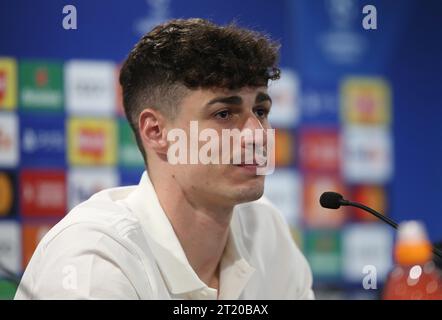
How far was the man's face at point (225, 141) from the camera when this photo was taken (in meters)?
1.36

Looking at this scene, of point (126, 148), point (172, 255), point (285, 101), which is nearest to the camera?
point (172, 255)

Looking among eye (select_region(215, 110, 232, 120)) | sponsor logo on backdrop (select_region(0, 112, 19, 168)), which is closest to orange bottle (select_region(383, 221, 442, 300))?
eye (select_region(215, 110, 232, 120))

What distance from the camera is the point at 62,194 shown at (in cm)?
228

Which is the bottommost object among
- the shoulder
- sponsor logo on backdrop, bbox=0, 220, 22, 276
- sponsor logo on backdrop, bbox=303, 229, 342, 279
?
sponsor logo on backdrop, bbox=303, 229, 342, 279

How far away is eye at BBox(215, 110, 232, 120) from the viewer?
136 centimetres

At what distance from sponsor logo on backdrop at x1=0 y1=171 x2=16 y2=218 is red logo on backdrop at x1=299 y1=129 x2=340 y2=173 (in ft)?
3.28

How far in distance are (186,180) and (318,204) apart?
1.19 m

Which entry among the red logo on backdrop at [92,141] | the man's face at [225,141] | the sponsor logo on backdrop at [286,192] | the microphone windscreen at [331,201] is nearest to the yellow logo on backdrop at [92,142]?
the red logo on backdrop at [92,141]

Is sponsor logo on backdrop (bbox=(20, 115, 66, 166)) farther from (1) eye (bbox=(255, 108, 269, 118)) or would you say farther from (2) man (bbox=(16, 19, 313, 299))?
(1) eye (bbox=(255, 108, 269, 118))

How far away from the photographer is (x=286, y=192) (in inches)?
98.1

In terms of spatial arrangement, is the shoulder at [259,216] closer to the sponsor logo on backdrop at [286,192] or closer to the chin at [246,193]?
the chin at [246,193]

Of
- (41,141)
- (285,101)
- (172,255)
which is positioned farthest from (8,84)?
(172,255)

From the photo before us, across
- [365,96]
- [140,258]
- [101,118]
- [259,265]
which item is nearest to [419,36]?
[365,96]

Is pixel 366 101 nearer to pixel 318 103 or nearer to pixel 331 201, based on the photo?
pixel 318 103
